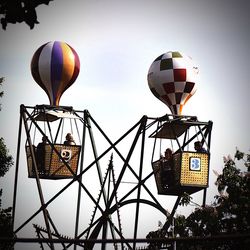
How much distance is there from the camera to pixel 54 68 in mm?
17312

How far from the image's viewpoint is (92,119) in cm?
1669

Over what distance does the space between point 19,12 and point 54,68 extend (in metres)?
11.1

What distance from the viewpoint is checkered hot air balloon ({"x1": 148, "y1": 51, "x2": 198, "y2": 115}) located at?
16344 mm

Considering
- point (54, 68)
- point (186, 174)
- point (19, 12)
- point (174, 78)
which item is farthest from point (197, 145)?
point (19, 12)

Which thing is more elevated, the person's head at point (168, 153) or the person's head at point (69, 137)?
the person's head at point (69, 137)

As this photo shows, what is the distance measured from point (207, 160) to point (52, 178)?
426 centimetres

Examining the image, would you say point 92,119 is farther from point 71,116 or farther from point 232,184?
point 232,184

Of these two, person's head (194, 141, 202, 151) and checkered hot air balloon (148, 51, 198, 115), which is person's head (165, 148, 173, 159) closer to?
person's head (194, 141, 202, 151)

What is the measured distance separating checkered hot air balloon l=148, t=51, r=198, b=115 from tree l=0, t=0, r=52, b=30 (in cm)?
1029

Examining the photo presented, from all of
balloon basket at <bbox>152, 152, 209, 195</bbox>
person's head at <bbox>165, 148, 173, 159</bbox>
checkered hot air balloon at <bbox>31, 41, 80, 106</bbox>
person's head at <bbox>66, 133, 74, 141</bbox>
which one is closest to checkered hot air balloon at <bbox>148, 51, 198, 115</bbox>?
person's head at <bbox>165, 148, 173, 159</bbox>

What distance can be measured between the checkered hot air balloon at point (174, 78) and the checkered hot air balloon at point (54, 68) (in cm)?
250

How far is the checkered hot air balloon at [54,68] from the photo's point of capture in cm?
1731

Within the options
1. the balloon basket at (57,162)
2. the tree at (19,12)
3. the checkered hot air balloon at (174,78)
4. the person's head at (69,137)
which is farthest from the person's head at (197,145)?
the tree at (19,12)

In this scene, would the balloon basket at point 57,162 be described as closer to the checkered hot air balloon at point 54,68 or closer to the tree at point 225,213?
the checkered hot air balloon at point 54,68
